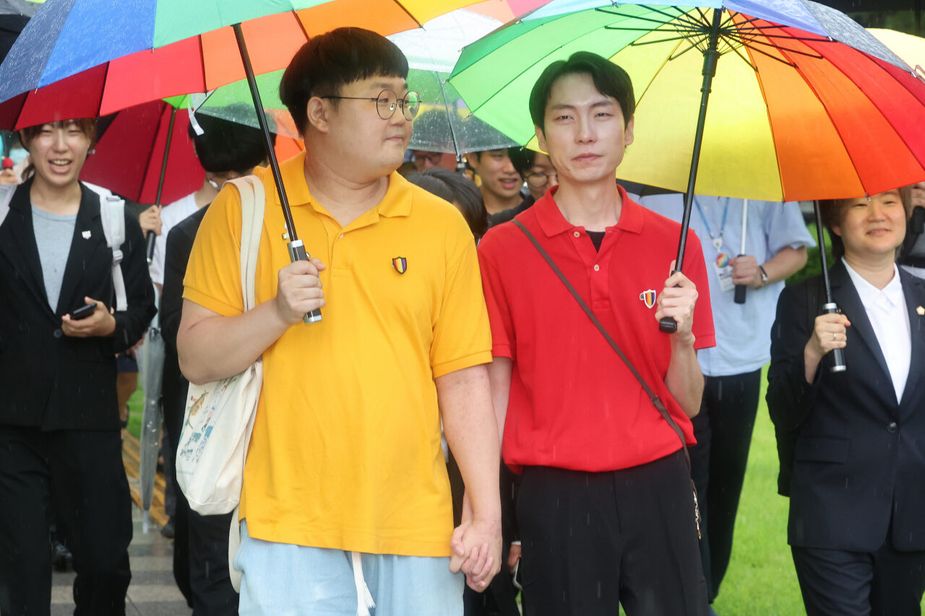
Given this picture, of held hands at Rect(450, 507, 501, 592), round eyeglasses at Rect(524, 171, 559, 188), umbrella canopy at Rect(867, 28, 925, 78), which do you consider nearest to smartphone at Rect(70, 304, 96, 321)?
round eyeglasses at Rect(524, 171, 559, 188)

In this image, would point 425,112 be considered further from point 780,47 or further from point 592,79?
point 780,47

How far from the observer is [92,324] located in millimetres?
6812

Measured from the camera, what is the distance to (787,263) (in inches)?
320

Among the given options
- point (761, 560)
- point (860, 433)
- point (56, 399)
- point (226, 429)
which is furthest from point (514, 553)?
point (761, 560)

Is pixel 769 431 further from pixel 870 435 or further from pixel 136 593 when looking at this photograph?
pixel 870 435

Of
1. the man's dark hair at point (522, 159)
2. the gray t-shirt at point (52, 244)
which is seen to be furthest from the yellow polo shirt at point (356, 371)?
the man's dark hair at point (522, 159)

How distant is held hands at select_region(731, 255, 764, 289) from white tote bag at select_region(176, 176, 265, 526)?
3.87 m

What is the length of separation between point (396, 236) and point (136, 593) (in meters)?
4.99

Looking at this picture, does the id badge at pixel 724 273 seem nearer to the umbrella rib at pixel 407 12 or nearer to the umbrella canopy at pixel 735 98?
the umbrella canopy at pixel 735 98

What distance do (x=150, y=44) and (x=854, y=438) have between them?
131 inches

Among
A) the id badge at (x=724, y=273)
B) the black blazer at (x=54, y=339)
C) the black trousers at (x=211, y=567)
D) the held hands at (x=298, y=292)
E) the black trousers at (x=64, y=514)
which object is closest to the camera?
the held hands at (x=298, y=292)

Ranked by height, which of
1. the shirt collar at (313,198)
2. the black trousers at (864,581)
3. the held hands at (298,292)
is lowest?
the black trousers at (864,581)

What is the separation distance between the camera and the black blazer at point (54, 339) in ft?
21.9

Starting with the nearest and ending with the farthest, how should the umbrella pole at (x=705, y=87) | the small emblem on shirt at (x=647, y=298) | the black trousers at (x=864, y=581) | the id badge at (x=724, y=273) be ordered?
the small emblem on shirt at (x=647, y=298), the umbrella pole at (x=705, y=87), the black trousers at (x=864, y=581), the id badge at (x=724, y=273)
